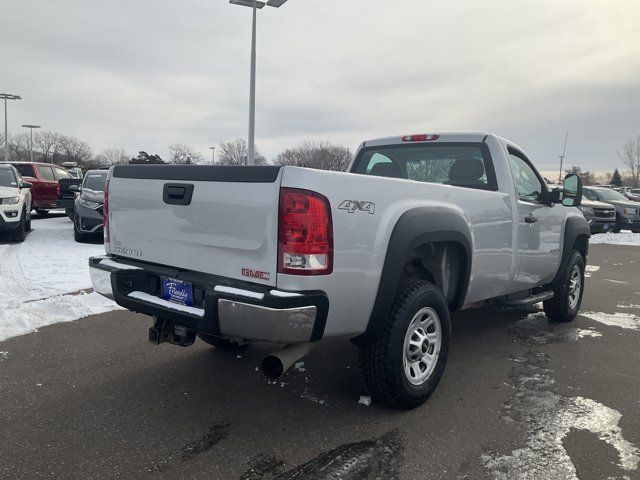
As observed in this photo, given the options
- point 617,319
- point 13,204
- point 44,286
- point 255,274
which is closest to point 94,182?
point 13,204

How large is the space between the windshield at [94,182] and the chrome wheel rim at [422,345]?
9.79 meters

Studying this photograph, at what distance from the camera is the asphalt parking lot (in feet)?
9.00

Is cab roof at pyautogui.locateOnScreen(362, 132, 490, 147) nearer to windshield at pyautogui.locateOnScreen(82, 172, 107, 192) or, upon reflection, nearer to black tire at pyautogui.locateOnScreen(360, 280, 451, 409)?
black tire at pyautogui.locateOnScreen(360, 280, 451, 409)

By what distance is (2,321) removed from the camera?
16.6ft

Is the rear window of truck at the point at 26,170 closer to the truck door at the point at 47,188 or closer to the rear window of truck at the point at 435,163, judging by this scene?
the truck door at the point at 47,188

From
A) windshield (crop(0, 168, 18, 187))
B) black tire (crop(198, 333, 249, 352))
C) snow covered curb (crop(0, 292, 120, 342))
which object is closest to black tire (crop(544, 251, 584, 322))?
black tire (crop(198, 333, 249, 352))

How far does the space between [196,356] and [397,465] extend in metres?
2.25

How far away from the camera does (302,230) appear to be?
2650mm

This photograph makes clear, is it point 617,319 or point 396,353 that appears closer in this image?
point 396,353

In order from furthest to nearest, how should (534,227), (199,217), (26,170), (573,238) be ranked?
(26,170), (573,238), (534,227), (199,217)

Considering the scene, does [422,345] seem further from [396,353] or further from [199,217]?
[199,217]

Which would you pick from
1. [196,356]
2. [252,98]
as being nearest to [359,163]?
[196,356]

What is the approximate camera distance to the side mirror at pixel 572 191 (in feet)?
16.8

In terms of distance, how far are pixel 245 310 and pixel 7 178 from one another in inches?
418
